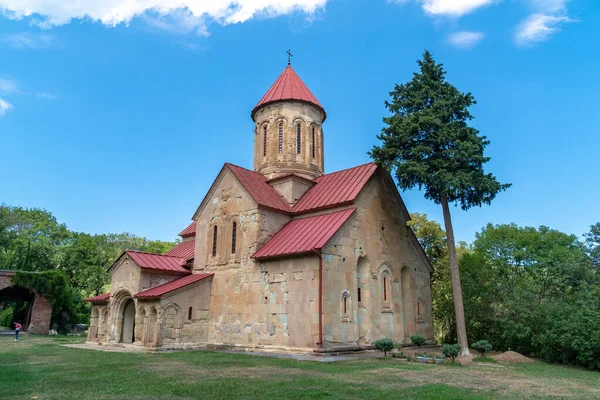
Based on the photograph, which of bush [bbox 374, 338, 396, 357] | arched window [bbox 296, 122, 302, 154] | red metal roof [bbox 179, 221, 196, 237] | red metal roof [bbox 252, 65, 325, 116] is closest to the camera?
bush [bbox 374, 338, 396, 357]

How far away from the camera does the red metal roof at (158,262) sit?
18.7m

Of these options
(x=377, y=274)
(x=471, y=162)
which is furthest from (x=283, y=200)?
(x=471, y=162)

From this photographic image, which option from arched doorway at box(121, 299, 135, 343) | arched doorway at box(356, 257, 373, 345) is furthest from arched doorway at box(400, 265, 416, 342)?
arched doorway at box(121, 299, 135, 343)

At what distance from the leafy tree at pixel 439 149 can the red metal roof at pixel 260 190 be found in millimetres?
4645

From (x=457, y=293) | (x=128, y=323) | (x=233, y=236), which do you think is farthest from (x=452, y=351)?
(x=128, y=323)

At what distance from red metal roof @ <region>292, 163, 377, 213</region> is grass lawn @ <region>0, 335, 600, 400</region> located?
6.49 metres

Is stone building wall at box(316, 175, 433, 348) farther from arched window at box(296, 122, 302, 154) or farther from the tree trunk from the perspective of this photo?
arched window at box(296, 122, 302, 154)

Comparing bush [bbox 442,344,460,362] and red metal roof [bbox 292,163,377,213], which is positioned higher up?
red metal roof [bbox 292,163,377,213]

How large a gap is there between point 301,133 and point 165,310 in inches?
416

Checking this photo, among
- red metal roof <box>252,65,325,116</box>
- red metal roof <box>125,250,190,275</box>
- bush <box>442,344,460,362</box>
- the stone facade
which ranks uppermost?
red metal roof <box>252,65,325,116</box>

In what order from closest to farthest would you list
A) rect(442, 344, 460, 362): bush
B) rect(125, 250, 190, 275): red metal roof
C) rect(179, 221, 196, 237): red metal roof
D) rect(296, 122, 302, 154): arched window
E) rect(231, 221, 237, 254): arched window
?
rect(442, 344, 460, 362): bush < rect(231, 221, 237, 254): arched window < rect(125, 250, 190, 275): red metal roof < rect(296, 122, 302, 154): arched window < rect(179, 221, 196, 237): red metal roof

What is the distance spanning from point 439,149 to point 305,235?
233 inches

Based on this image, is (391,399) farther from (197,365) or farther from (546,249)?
(546,249)

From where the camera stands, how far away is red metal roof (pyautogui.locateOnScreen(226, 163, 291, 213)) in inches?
699
